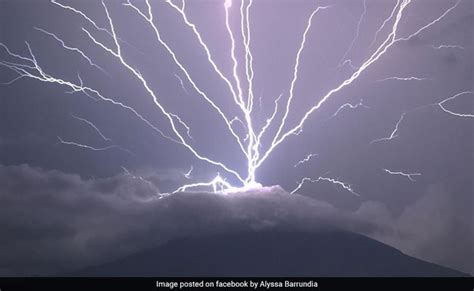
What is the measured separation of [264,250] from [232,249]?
1.94m

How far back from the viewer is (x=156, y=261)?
83.9 feet

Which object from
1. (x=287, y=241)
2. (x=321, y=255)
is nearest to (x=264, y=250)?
(x=287, y=241)
